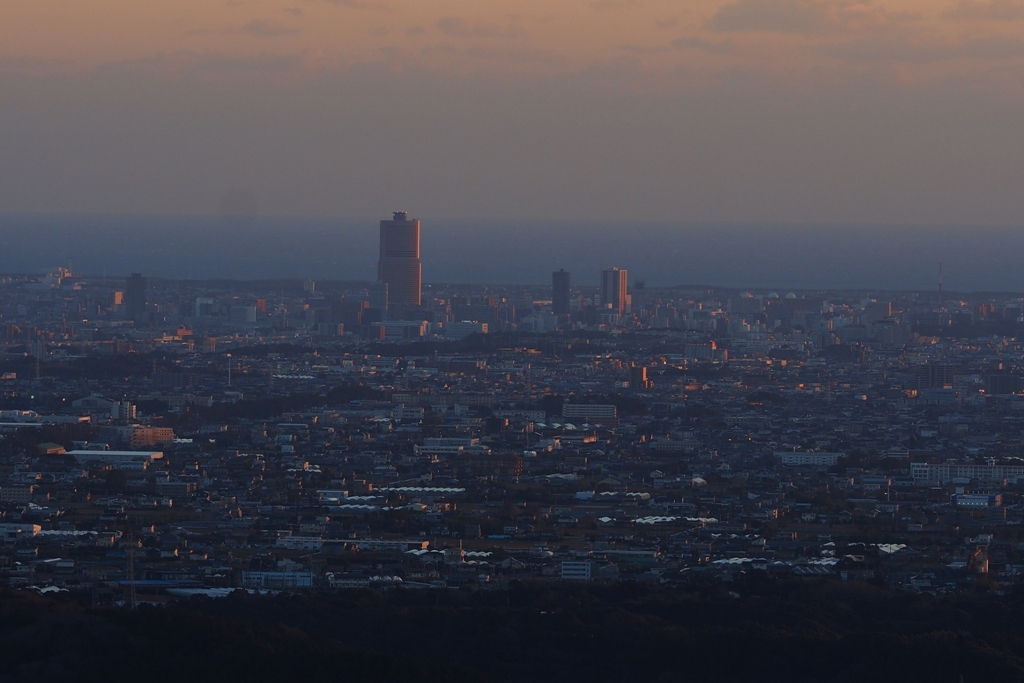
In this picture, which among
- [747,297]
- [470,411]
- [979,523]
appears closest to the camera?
[979,523]

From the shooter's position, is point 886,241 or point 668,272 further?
point 886,241

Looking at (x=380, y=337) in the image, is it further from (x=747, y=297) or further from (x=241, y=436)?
(x=241, y=436)

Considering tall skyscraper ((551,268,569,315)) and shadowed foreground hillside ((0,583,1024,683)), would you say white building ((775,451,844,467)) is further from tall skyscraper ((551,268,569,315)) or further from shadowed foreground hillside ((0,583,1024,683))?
tall skyscraper ((551,268,569,315))

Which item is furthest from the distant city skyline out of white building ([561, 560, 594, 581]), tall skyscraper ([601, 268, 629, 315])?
white building ([561, 560, 594, 581])

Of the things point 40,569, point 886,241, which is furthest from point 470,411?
point 886,241

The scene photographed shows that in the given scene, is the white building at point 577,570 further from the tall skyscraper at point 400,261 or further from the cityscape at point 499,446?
the tall skyscraper at point 400,261

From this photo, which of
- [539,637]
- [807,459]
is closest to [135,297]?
[807,459]

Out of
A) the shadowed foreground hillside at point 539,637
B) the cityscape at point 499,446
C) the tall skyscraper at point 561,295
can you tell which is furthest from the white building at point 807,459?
the tall skyscraper at point 561,295
